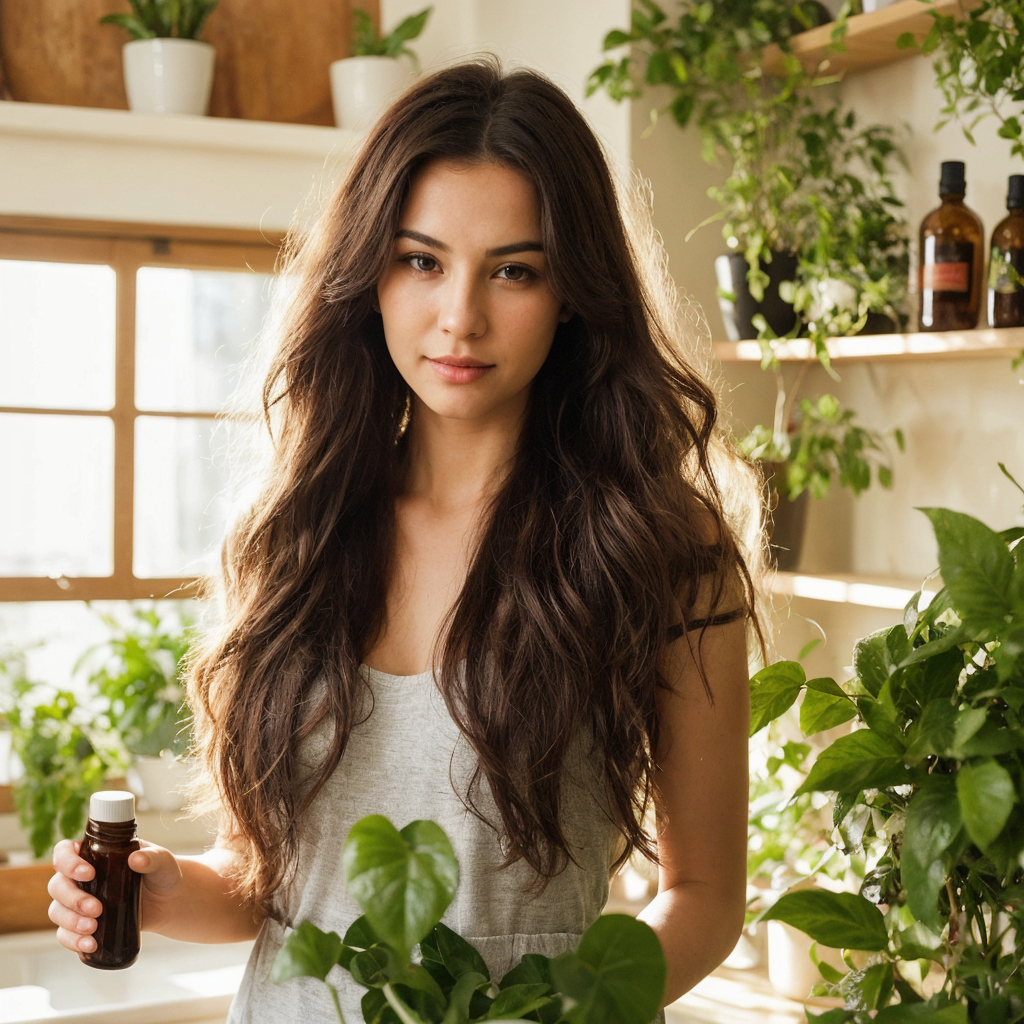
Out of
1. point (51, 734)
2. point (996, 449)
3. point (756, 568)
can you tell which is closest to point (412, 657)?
point (756, 568)

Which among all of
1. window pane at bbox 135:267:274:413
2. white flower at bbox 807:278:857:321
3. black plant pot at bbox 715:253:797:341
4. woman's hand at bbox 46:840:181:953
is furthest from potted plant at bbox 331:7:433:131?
woman's hand at bbox 46:840:181:953

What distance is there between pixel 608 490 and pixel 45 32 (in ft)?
5.58

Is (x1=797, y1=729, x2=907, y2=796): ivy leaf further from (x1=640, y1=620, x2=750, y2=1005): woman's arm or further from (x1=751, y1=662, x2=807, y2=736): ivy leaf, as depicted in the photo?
(x1=640, y1=620, x2=750, y2=1005): woman's arm

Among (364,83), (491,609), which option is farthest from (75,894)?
(364,83)

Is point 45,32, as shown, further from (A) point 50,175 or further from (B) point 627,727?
(B) point 627,727

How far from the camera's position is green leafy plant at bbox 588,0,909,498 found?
1720 mm

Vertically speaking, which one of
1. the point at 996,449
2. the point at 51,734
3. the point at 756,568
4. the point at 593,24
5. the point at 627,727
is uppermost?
the point at 593,24

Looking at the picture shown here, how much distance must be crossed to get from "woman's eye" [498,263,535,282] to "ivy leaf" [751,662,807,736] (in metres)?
0.44

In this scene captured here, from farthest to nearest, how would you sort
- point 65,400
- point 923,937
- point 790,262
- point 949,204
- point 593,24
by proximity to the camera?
point 65,400 < point 593,24 < point 790,262 < point 949,204 < point 923,937

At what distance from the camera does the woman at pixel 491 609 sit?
92cm

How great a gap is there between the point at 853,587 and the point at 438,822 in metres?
0.95

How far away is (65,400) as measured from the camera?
228cm

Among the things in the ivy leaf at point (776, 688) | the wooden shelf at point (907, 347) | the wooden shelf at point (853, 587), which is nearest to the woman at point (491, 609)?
the ivy leaf at point (776, 688)

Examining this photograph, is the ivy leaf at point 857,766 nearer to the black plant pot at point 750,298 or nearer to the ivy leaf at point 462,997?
the ivy leaf at point 462,997
